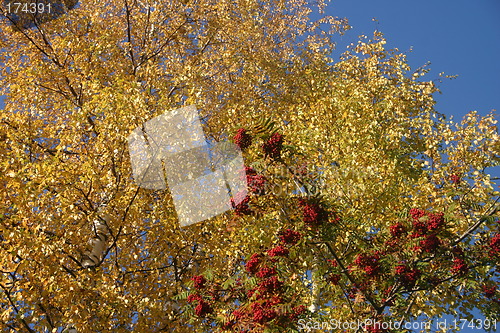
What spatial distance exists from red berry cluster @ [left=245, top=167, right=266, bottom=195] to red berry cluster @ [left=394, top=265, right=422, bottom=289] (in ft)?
8.01

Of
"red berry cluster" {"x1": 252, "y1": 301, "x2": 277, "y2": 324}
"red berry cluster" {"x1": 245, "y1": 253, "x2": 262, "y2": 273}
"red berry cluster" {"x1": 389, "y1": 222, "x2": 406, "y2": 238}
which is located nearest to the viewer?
"red berry cluster" {"x1": 252, "y1": 301, "x2": 277, "y2": 324}

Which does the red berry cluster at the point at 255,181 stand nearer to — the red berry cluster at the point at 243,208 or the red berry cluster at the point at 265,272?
the red berry cluster at the point at 243,208

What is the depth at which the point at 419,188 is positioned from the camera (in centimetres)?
1302

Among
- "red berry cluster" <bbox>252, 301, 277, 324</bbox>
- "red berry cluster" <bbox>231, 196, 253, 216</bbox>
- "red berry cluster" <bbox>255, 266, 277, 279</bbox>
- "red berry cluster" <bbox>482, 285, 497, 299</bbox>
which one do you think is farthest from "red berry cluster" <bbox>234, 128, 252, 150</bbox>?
"red berry cluster" <bbox>482, 285, 497, 299</bbox>

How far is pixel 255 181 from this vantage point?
8039 mm

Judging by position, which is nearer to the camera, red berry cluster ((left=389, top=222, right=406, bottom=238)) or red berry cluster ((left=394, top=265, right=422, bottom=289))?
red berry cluster ((left=394, top=265, right=422, bottom=289))

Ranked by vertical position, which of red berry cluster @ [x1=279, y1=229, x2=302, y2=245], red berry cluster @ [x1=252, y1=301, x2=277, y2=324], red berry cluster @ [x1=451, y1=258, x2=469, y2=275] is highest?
red berry cluster @ [x1=279, y1=229, x2=302, y2=245]

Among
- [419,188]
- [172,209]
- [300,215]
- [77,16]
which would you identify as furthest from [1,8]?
[419,188]

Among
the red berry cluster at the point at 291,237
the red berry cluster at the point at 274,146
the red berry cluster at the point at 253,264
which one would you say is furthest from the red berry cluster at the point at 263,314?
the red berry cluster at the point at 274,146

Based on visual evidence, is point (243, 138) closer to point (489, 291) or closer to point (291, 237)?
point (291, 237)

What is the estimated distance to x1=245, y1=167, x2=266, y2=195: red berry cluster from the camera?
26.3 ft

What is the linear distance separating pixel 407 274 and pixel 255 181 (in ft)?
9.04

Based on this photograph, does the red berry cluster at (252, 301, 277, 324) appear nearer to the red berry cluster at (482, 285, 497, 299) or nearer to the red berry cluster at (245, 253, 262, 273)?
the red berry cluster at (245, 253, 262, 273)

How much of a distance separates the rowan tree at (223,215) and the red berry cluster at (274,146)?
1.1 inches
